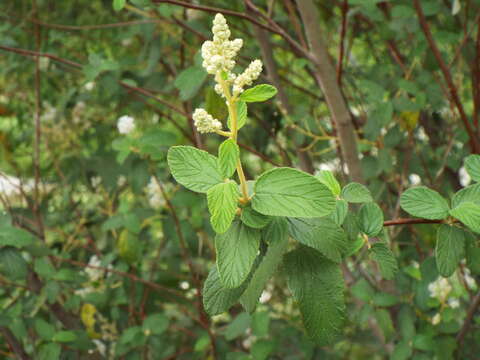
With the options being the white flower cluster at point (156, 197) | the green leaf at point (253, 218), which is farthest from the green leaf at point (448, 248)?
the white flower cluster at point (156, 197)

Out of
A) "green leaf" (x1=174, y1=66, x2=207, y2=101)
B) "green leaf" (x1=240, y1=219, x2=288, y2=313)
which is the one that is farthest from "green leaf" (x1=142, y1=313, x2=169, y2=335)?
"green leaf" (x1=240, y1=219, x2=288, y2=313)

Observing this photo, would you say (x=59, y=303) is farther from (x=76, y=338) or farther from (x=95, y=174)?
(x=95, y=174)

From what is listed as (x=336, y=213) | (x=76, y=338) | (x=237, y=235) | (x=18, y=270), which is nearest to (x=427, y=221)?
(x=336, y=213)

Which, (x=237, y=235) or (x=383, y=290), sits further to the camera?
(x=383, y=290)

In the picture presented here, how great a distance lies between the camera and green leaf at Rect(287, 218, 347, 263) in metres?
0.64

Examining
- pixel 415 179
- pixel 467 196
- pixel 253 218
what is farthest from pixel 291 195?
pixel 415 179

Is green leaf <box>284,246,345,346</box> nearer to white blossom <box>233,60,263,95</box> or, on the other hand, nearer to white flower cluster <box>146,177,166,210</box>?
white blossom <box>233,60,263,95</box>

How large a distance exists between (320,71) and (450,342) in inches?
29.3

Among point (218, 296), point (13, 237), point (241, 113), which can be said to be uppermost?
point (241, 113)

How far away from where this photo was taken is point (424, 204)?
2.27 ft

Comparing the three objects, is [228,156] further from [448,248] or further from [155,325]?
[155,325]

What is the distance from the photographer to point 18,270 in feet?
4.25

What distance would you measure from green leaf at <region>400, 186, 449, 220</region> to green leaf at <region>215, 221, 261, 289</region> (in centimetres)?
21

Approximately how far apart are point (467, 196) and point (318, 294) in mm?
241
